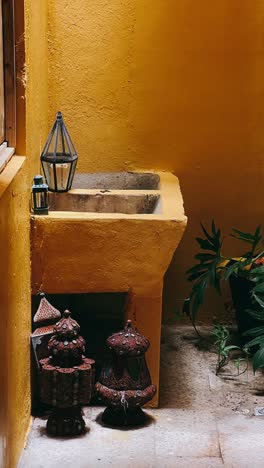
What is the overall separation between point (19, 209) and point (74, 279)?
0.60 m

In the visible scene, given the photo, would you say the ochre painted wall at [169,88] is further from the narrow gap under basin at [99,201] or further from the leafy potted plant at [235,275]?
the narrow gap under basin at [99,201]


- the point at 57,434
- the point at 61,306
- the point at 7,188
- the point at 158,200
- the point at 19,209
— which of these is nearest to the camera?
the point at 7,188

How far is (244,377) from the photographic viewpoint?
187 inches

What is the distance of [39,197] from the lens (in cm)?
415

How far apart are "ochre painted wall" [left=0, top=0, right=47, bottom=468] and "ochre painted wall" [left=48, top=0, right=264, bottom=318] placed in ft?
1.75

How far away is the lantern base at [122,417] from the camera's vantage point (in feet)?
13.7

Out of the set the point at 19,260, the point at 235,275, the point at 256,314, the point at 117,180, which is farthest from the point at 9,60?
the point at 235,275

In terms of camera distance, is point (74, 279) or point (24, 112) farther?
point (74, 279)

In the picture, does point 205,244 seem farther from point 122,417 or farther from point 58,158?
point 122,417

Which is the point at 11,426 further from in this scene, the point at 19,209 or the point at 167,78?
the point at 167,78

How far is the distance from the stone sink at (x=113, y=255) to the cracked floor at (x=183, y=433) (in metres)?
0.22

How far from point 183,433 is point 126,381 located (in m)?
0.34

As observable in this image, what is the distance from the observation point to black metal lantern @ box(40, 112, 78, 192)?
453cm

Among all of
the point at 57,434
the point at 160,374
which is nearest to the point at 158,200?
the point at 160,374
